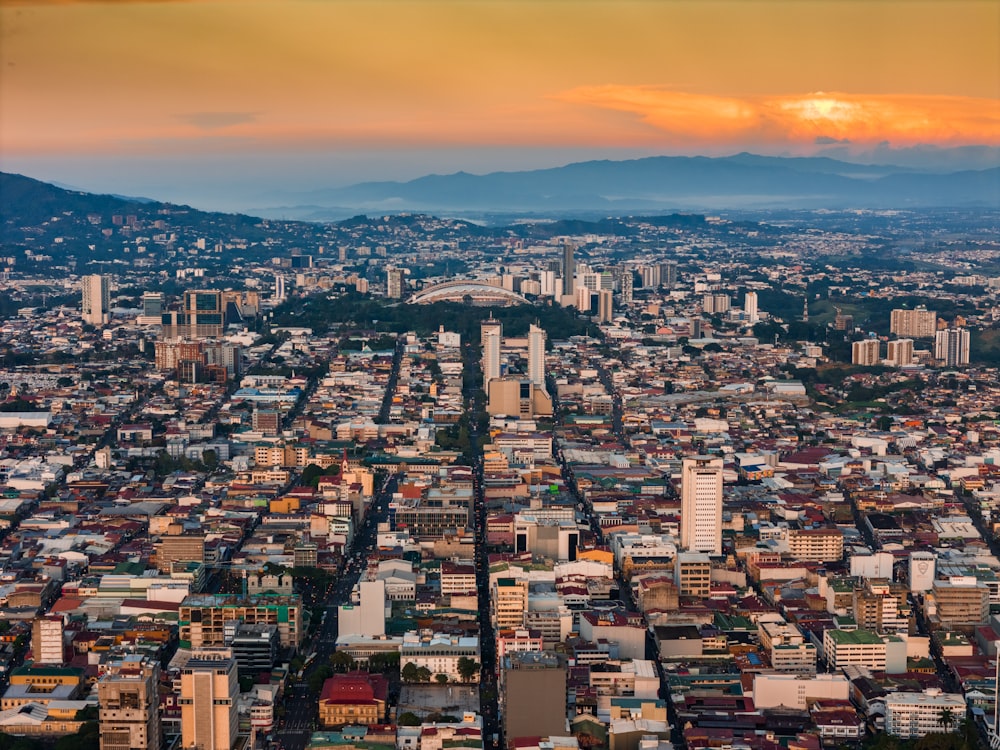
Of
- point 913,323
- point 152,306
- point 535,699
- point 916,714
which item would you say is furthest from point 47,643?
point 913,323

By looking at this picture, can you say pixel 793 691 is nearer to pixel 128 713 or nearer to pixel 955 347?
pixel 128 713

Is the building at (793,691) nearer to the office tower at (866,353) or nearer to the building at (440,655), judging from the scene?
the building at (440,655)

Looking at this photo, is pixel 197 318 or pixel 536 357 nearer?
pixel 536 357

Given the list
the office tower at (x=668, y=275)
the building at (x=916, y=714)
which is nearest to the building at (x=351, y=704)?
the building at (x=916, y=714)

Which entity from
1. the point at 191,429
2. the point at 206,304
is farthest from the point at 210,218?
the point at 191,429

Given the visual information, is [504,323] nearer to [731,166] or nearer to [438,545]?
[438,545]
